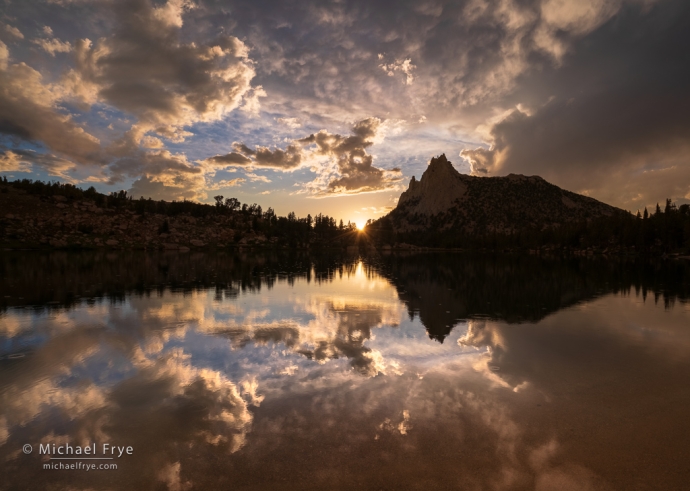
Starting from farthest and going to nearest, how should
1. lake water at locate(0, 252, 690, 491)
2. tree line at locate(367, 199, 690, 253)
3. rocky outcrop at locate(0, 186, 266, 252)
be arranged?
tree line at locate(367, 199, 690, 253), rocky outcrop at locate(0, 186, 266, 252), lake water at locate(0, 252, 690, 491)

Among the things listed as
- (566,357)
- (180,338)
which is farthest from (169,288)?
(566,357)

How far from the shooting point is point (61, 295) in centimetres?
2605

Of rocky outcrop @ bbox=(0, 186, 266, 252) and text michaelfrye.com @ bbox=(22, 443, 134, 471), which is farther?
rocky outcrop @ bbox=(0, 186, 266, 252)

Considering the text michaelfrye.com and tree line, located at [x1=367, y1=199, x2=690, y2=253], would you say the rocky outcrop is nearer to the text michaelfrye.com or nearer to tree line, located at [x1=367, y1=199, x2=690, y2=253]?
the text michaelfrye.com

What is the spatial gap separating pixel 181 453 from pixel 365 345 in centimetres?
857

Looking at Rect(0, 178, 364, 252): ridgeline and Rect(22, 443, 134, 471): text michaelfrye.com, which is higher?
Rect(0, 178, 364, 252): ridgeline

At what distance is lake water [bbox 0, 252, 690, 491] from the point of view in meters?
6.23

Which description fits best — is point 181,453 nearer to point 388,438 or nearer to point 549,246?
point 388,438

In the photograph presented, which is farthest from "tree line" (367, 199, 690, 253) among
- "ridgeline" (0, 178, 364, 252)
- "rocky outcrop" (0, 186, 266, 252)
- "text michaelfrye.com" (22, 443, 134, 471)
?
"text michaelfrye.com" (22, 443, 134, 471)

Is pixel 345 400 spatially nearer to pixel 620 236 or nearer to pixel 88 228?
pixel 88 228

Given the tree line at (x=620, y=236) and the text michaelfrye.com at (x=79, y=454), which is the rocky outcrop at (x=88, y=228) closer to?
the text michaelfrye.com at (x=79, y=454)

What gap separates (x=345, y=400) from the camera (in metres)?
9.12

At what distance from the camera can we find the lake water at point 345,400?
6234 mm

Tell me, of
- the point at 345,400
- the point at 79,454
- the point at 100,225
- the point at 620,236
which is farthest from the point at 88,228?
the point at 620,236
